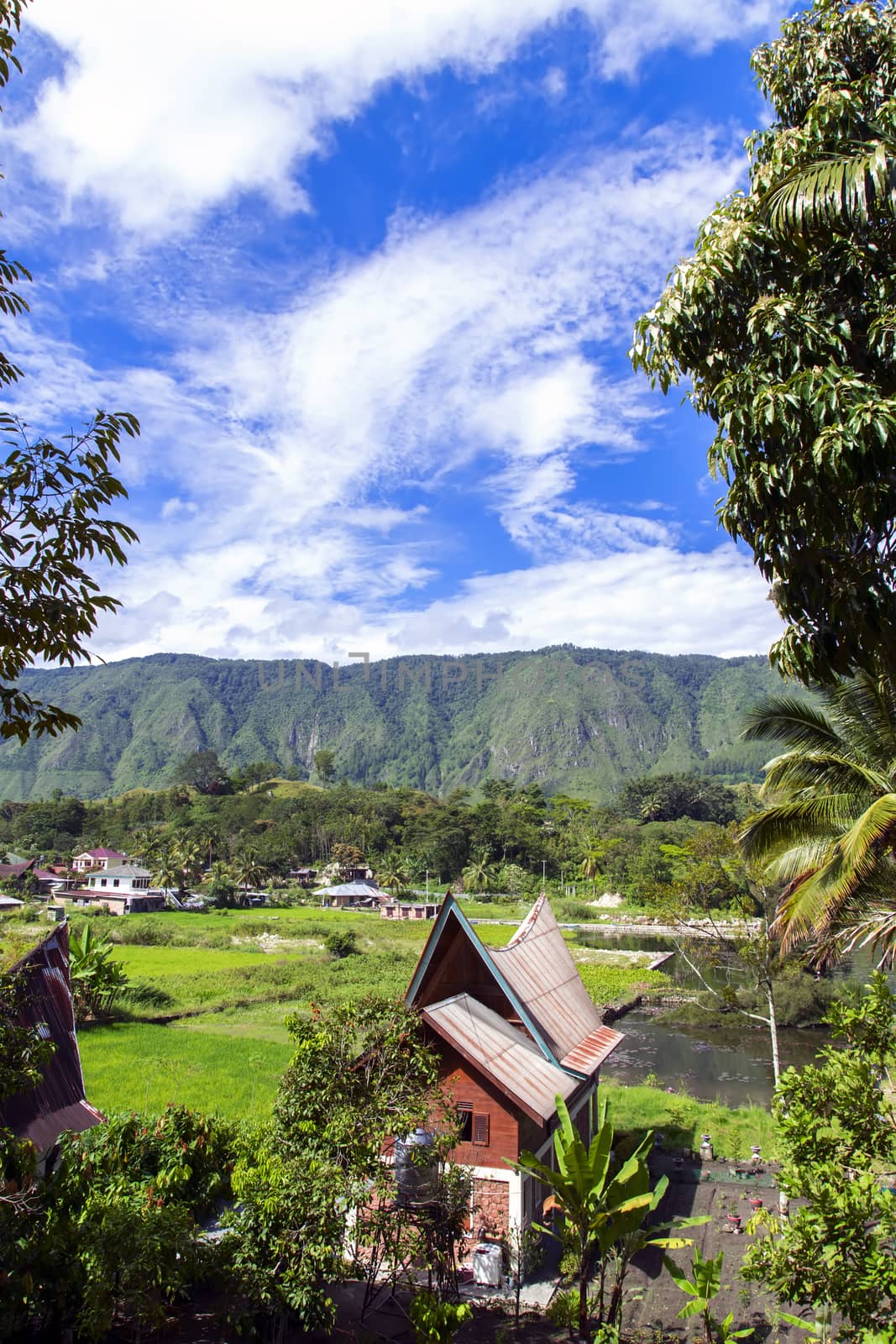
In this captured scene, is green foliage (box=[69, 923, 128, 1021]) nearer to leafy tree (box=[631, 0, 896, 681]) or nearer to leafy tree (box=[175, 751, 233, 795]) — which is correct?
leafy tree (box=[631, 0, 896, 681])

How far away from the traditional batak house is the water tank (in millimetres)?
803

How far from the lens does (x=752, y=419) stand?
5738mm

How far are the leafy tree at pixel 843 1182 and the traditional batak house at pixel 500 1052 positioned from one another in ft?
15.0

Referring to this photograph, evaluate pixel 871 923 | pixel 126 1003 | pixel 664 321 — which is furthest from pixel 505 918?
pixel 664 321

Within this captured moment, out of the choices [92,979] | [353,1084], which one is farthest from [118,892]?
[353,1084]

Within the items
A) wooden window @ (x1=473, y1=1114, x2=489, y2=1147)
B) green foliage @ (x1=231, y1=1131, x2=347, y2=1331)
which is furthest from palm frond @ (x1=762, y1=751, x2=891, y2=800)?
green foliage @ (x1=231, y1=1131, x2=347, y2=1331)

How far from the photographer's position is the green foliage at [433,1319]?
762cm

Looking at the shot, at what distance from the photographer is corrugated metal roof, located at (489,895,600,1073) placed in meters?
12.4

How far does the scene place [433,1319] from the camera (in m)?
7.63

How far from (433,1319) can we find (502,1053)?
3505 mm

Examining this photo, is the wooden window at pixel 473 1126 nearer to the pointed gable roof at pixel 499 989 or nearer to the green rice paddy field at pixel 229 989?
the pointed gable roof at pixel 499 989

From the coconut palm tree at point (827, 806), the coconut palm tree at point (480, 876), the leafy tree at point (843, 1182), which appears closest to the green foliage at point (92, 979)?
the coconut palm tree at point (827, 806)

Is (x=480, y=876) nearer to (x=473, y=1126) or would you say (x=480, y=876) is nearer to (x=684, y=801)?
(x=684, y=801)

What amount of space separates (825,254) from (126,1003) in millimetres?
35475
